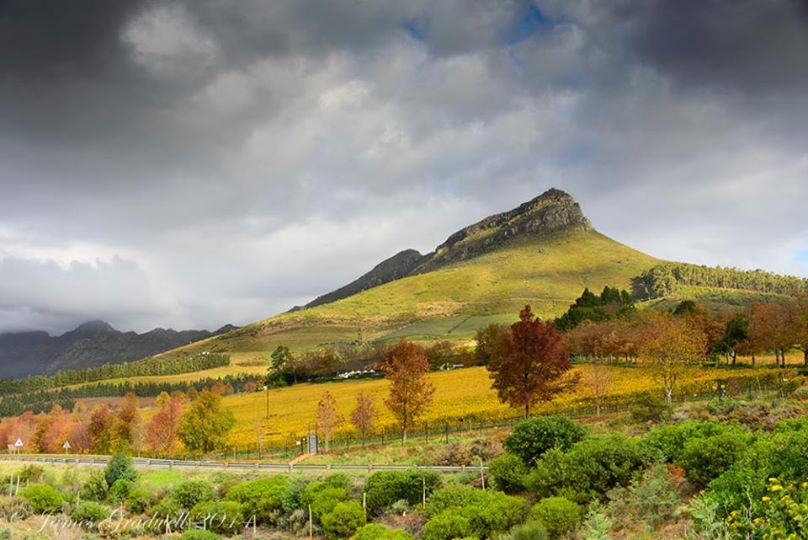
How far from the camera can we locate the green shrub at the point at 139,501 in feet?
97.7

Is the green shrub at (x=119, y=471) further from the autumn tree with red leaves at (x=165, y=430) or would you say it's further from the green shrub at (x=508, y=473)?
the autumn tree with red leaves at (x=165, y=430)

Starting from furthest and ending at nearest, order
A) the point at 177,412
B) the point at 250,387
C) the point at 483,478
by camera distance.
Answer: the point at 250,387
the point at 177,412
the point at 483,478

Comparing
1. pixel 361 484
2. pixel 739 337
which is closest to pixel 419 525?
pixel 361 484

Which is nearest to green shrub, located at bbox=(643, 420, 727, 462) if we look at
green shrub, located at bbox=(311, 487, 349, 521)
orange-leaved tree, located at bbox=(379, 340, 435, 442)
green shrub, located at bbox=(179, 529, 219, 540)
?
green shrub, located at bbox=(311, 487, 349, 521)

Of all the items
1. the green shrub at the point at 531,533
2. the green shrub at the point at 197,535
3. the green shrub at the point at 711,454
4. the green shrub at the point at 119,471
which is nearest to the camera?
the green shrub at the point at 531,533

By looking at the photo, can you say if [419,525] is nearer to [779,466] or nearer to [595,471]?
[595,471]

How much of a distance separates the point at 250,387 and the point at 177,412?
2959 inches

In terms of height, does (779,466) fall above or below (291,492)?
above

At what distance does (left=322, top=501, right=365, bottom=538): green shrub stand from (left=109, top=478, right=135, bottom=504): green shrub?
1503cm

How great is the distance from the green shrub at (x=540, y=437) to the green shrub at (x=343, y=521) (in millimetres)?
6925

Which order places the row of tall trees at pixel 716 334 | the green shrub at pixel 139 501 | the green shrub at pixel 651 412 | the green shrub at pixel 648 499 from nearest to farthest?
the green shrub at pixel 648 499 → the green shrub at pixel 139 501 → the green shrub at pixel 651 412 → the row of tall trees at pixel 716 334

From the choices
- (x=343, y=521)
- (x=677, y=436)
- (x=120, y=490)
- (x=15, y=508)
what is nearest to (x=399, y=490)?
(x=343, y=521)

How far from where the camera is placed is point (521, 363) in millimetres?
47125

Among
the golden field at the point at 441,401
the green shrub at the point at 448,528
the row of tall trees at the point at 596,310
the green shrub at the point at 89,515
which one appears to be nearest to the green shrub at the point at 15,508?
the green shrub at the point at 89,515
